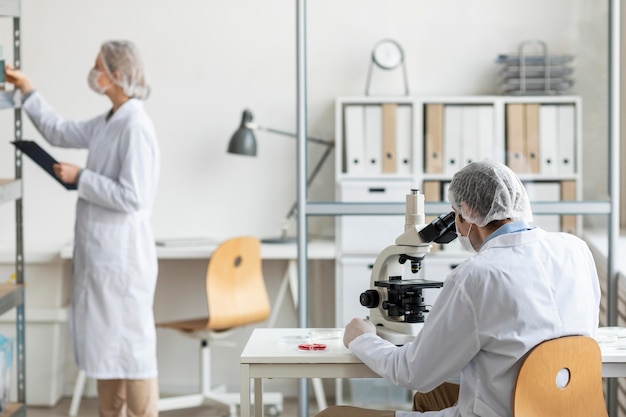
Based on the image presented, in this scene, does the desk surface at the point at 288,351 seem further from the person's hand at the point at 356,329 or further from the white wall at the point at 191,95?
the white wall at the point at 191,95

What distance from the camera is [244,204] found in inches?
199

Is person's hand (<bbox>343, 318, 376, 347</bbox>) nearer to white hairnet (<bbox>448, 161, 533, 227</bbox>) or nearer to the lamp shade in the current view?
white hairnet (<bbox>448, 161, 533, 227</bbox>)

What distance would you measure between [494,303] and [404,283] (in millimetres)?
460

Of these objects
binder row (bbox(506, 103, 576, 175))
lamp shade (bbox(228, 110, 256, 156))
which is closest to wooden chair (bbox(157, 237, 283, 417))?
lamp shade (bbox(228, 110, 256, 156))

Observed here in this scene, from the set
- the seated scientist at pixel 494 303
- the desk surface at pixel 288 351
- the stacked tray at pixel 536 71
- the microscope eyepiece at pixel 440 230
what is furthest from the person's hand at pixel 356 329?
the stacked tray at pixel 536 71

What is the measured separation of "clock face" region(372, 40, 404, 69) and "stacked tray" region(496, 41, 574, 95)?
0.38m

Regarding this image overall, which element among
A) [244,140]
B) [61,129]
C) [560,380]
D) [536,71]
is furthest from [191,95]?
[560,380]

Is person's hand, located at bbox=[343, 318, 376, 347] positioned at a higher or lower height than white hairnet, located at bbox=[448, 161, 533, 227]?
lower

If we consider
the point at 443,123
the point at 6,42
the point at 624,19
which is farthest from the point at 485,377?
the point at 6,42

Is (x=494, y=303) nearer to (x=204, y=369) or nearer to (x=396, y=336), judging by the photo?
(x=396, y=336)

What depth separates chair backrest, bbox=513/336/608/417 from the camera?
7.13 feet

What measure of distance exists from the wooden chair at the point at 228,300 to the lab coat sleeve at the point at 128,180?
740mm

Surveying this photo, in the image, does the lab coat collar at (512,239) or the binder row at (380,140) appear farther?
the binder row at (380,140)

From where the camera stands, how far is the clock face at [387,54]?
377 centimetres
